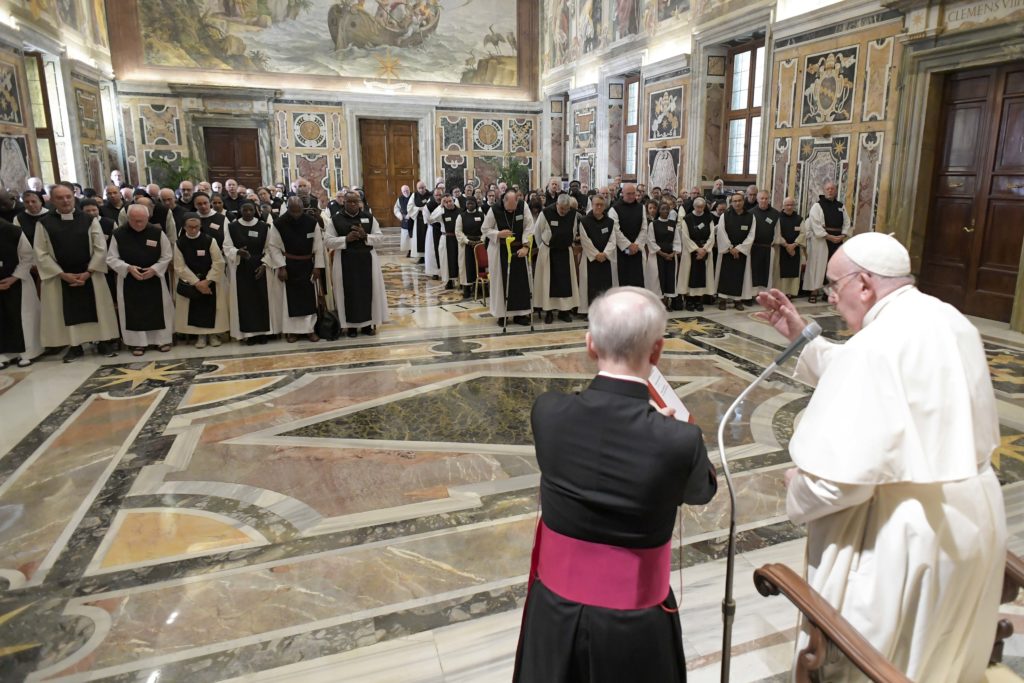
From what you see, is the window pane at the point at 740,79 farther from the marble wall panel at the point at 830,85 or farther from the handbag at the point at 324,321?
the handbag at the point at 324,321

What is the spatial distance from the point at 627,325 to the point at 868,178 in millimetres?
9843

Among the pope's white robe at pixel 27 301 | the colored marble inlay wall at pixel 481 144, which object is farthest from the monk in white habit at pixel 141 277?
the colored marble inlay wall at pixel 481 144

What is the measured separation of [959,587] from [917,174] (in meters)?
8.95

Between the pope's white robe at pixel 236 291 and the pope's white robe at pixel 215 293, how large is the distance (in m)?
0.07

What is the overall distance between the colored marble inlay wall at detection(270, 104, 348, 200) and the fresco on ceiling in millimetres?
1098

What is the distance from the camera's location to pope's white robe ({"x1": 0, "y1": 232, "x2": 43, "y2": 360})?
22.6ft

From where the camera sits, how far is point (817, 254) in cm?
1009

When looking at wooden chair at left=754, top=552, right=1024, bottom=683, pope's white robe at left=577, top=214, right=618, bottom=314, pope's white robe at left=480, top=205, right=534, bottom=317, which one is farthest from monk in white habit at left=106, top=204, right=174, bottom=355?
wooden chair at left=754, top=552, right=1024, bottom=683

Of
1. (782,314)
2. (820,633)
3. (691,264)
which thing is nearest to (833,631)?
(820,633)

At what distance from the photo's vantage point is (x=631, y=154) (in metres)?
16.3

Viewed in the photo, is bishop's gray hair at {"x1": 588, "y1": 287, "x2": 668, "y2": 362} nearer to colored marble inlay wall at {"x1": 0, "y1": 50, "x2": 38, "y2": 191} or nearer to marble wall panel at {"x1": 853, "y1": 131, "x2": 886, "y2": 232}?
marble wall panel at {"x1": 853, "y1": 131, "x2": 886, "y2": 232}

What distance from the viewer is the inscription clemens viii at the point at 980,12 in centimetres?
751

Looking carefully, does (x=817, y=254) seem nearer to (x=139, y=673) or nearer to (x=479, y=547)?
(x=479, y=547)

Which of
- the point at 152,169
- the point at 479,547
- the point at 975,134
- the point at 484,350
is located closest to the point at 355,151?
the point at 152,169
